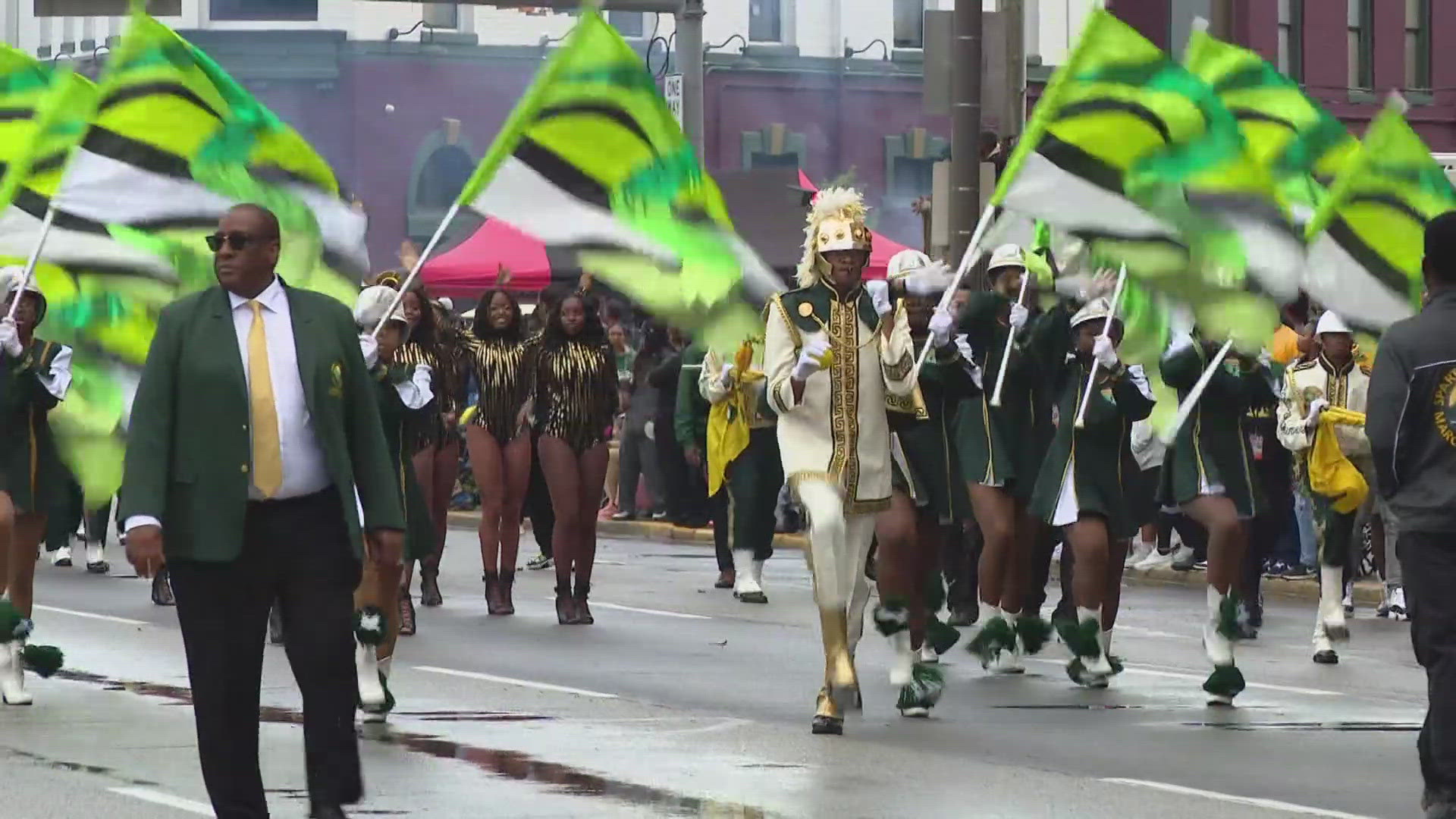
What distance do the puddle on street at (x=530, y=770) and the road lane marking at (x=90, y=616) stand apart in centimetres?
431

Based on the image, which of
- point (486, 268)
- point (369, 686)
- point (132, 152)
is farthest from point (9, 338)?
point (486, 268)

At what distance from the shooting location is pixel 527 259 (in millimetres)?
30516

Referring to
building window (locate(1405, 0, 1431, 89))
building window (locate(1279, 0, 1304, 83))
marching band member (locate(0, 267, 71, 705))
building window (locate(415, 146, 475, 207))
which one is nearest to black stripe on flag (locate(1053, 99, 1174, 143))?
marching band member (locate(0, 267, 71, 705))

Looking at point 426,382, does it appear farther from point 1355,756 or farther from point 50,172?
point 1355,756

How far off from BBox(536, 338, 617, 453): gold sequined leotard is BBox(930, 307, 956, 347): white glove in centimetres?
480

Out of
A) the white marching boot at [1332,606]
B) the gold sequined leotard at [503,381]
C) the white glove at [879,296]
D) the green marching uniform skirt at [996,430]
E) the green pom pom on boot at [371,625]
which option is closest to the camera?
the green pom pom on boot at [371,625]

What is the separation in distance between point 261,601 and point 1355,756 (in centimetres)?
467

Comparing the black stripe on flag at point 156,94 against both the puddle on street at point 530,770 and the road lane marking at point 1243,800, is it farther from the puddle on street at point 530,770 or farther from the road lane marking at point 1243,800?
the road lane marking at point 1243,800

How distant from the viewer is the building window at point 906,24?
51656 millimetres

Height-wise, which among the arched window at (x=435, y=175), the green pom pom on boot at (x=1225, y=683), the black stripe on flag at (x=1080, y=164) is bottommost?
the green pom pom on boot at (x=1225, y=683)

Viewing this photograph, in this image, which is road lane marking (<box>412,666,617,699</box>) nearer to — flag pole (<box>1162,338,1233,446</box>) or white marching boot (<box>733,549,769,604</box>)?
flag pole (<box>1162,338,1233,446</box>)

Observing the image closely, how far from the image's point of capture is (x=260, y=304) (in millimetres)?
8195

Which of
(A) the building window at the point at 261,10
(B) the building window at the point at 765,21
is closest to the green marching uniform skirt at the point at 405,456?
(A) the building window at the point at 261,10

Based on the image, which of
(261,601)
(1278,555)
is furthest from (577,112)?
(1278,555)
